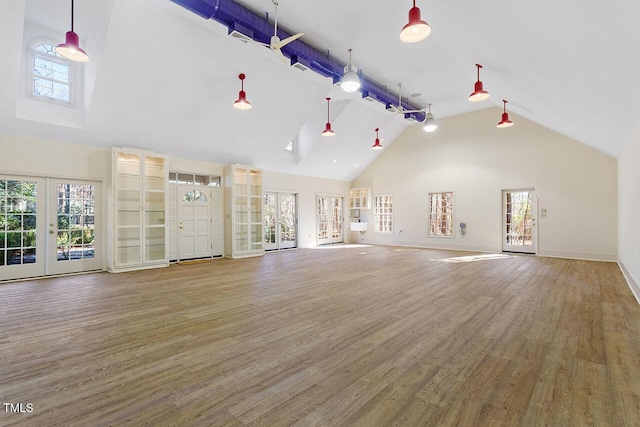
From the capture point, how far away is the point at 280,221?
32.9 feet

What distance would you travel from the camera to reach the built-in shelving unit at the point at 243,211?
8203 millimetres

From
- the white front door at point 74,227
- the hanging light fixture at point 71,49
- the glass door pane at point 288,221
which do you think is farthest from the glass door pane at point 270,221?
the hanging light fixture at point 71,49

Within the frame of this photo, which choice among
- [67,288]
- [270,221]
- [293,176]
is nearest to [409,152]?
[293,176]

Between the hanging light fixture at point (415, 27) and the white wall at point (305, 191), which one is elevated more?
the hanging light fixture at point (415, 27)

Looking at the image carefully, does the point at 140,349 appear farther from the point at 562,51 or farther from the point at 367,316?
the point at 562,51

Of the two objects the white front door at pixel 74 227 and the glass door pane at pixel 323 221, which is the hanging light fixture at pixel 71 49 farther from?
the glass door pane at pixel 323 221

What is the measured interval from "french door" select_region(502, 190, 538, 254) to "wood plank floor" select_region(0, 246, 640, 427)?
361cm

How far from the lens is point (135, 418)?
1693 mm

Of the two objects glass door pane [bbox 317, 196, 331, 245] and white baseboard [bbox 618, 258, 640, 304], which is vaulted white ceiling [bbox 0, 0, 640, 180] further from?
glass door pane [bbox 317, 196, 331, 245]

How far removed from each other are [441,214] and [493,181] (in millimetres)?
1846

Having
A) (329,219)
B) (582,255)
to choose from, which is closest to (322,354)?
(582,255)

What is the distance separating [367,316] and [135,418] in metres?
2.31

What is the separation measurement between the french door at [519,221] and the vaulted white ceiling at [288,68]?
1.92 meters

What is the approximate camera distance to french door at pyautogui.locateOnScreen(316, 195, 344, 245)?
11344mm
